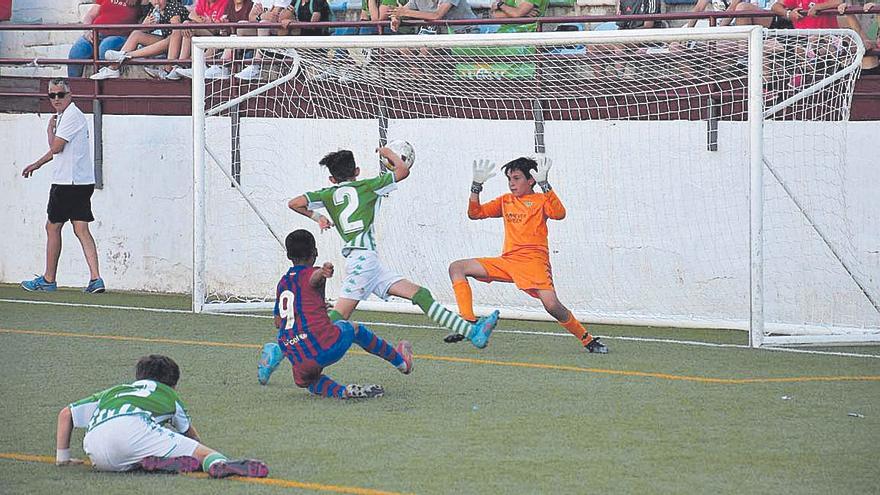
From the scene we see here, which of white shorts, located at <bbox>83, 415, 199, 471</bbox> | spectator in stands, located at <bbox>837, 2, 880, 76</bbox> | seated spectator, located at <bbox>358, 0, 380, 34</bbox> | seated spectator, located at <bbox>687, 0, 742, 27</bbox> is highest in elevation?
seated spectator, located at <bbox>358, 0, 380, 34</bbox>

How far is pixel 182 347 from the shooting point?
11.1 meters

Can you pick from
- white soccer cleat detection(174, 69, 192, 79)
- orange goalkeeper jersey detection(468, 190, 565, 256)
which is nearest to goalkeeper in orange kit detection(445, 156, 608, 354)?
orange goalkeeper jersey detection(468, 190, 565, 256)

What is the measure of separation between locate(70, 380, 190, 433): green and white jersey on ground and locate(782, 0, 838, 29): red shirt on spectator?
7.99 meters

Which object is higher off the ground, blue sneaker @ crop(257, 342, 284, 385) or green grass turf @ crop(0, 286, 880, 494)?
blue sneaker @ crop(257, 342, 284, 385)

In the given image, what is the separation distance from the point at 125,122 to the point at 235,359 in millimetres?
6267

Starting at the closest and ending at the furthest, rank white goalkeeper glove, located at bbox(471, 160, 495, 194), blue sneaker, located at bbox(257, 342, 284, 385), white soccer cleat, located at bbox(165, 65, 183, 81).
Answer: blue sneaker, located at bbox(257, 342, 284, 385) < white goalkeeper glove, located at bbox(471, 160, 495, 194) < white soccer cleat, located at bbox(165, 65, 183, 81)

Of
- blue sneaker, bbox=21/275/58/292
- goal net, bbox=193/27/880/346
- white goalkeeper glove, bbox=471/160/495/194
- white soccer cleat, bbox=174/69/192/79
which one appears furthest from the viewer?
white soccer cleat, bbox=174/69/192/79

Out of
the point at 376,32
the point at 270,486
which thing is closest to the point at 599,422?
the point at 270,486

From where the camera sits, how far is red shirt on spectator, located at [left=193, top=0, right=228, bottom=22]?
669 inches

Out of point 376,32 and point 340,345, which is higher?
point 376,32

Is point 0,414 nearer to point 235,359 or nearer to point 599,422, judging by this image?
point 235,359

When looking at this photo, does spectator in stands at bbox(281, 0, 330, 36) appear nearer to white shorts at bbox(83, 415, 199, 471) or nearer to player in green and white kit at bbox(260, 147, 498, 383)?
player in green and white kit at bbox(260, 147, 498, 383)

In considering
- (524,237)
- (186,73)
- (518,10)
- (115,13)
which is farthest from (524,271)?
(115,13)

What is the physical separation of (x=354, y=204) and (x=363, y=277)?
0.52m
